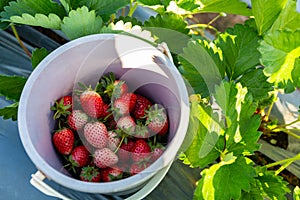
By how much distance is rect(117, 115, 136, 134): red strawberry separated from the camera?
3.57ft

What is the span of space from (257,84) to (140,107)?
291mm

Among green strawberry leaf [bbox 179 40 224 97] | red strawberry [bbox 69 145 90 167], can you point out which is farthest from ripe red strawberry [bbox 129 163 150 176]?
green strawberry leaf [bbox 179 40 224 97]

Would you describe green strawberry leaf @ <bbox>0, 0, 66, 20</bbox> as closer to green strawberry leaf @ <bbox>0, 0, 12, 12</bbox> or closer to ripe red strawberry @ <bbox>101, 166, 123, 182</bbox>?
green strawberry leaf @ <bbox>0, 0, 12, 12</bbox>

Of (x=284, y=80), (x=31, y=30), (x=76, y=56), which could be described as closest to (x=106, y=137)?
(x=76, y=56)

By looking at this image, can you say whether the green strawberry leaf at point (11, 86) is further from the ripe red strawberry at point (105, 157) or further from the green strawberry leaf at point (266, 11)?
the green strawberry leaf at point (266, 11)

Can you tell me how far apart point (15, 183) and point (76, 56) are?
388mm

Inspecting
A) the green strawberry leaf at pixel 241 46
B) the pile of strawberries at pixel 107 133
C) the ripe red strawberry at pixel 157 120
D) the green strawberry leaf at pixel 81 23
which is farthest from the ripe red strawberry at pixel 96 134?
the green strawberry leaf at pixel 241 46

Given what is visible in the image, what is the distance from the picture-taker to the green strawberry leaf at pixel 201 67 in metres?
1.14

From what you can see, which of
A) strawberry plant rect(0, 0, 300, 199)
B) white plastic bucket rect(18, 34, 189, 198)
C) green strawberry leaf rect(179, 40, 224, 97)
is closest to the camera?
white plastic bucket rect(18, 34, 189, 198)

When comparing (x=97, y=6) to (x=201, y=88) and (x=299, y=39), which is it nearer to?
(x=201, y=88)

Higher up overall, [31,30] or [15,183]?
[31,30]

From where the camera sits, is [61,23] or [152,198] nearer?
[61,23]

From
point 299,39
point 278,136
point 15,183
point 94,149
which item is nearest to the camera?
point 299,39

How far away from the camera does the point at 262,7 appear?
3.62 feet
